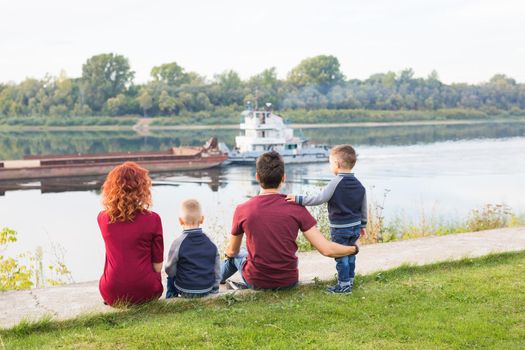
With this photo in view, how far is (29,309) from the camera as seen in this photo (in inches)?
200

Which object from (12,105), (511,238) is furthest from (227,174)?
(12,105)

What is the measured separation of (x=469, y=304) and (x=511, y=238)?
3209 mm

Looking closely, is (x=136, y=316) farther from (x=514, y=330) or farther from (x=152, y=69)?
(x=152, y=69)

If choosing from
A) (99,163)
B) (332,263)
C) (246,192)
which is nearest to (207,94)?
(99,163)

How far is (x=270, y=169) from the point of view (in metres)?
4.86

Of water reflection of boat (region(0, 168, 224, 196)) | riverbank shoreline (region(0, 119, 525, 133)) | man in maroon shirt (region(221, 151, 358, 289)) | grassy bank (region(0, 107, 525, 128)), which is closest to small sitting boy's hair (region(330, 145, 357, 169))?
man in maroon shirt (region(221, 151, 358, 289))

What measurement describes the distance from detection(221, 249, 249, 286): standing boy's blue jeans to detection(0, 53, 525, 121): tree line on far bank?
Answer: 75.5 meters

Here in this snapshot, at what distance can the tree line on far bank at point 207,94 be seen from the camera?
83.0 meters

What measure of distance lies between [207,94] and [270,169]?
270 feet

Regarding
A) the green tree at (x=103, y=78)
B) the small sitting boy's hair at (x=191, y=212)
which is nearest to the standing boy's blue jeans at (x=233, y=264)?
the small sitting boy's hair at (x=191, y=212)

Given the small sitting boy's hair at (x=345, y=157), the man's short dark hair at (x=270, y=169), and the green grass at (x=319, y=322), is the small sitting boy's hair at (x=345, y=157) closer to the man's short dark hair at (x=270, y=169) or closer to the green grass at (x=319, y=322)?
the man's short dark hair at (x=270, y=169)

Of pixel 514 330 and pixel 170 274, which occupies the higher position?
pixel 170 274

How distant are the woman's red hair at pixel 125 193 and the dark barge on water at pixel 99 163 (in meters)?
28.5

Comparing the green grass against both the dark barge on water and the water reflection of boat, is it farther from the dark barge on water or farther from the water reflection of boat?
the dark barge on water
